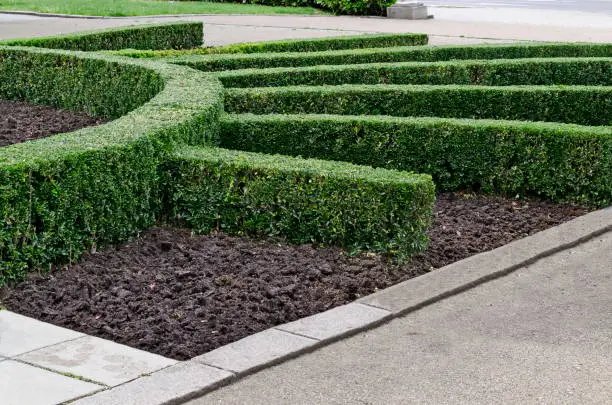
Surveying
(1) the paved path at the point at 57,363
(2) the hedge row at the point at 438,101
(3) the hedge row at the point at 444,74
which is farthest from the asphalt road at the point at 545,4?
(1) the paved path at the point at 57,363

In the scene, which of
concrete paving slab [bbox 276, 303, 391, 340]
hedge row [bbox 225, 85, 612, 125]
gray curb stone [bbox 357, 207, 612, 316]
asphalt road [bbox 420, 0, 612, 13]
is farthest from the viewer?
asphalt road [bbox 420, 0, 612, 13]

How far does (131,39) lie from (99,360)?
12042 millimetres

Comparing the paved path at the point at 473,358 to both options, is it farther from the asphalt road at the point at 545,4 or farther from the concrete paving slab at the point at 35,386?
the asphalt road at the point at 545,4

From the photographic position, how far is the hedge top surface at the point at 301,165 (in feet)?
22.2

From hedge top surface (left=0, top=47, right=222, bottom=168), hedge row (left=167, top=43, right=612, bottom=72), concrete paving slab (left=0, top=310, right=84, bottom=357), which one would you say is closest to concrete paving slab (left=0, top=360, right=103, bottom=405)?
concrete paving slab (left=0, top=310, right=84, bottom=357)

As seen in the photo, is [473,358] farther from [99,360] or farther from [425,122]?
[425,122]

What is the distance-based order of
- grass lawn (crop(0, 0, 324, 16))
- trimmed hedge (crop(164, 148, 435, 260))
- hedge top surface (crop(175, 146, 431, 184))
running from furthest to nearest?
grass lawn (crop(0, 0, 324, 16))
hedge top surface (crop(175, 146, 431, 184))
trimmed hedge (crop(164, 148, 435, 260))

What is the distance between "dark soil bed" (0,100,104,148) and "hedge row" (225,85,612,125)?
2.01 meters

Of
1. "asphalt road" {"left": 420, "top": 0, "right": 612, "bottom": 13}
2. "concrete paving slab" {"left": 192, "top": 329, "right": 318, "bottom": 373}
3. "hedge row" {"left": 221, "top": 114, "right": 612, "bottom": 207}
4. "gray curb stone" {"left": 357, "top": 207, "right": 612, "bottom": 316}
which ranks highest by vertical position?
"asphalt road" {"left": 420, "top": 0, "right": 612, "bottom": 13}

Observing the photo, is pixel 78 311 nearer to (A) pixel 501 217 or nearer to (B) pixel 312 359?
(B) pixel 312 359

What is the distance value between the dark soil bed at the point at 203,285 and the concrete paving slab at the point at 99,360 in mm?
185

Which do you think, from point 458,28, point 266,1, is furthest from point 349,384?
point 266,1

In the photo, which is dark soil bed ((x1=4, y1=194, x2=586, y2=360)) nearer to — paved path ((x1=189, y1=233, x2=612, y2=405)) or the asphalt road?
paved path ((x1=189, y1=233, x2=612, y2=405))

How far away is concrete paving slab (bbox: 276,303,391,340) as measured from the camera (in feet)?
17.6
